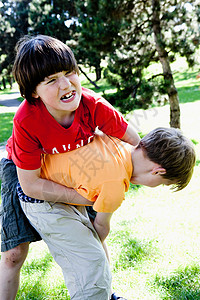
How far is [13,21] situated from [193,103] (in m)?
16.7

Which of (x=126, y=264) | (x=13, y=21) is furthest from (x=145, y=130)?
(x=13, y=21)

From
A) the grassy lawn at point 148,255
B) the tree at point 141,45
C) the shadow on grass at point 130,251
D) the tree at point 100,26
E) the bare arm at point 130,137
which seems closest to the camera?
the bare arm at point 130,137

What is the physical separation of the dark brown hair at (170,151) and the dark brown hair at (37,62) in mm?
583

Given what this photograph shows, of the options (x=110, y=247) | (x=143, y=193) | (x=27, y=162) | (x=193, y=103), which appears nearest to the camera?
(x=27, y=162)

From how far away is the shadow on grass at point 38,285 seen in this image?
→ 7.06 ft

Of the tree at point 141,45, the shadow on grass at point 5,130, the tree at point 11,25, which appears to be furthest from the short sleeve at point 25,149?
the tree at point 11,25

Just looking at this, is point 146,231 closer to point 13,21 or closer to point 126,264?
point 126,264

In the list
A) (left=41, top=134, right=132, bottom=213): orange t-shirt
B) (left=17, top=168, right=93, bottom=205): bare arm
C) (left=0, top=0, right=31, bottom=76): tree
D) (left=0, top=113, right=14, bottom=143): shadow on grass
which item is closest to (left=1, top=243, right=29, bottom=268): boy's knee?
(left=17, top=168, right=93, bottom=205): bare arm

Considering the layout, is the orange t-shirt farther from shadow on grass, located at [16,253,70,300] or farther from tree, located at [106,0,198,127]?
tree, located at [106,0,198,127]

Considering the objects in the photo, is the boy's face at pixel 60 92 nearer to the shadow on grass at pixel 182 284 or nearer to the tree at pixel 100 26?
the shadow on grass at pixel 182 284

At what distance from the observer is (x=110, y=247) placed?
2592 millimetres

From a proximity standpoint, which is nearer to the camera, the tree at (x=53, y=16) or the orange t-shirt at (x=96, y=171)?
the orange t-shirt at (x=96, y=171)

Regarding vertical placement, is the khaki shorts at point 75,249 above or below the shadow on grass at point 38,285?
above

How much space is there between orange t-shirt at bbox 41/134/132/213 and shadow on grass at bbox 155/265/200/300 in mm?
883
